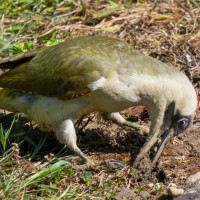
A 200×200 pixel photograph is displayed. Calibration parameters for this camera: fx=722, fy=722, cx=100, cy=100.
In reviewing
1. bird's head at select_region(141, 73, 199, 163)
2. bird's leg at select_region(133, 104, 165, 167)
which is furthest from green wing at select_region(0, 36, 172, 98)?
bird's leg at select_region(133, 104, 165, 167)

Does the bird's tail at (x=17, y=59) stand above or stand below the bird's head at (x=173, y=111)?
above

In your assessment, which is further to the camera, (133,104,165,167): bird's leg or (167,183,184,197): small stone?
(133,104,165,167): bird's leg

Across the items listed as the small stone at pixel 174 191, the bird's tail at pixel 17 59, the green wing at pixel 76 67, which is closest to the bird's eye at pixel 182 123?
the green wing at pixel 76 67

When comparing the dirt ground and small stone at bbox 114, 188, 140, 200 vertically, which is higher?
small stone at bbox 114, 188, 140, 200

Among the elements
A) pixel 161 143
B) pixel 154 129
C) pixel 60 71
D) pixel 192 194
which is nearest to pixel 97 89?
pixel 60 71

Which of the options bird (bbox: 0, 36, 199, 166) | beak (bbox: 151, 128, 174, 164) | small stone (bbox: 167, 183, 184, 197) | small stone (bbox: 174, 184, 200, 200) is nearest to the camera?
small stone (bbox: 174, 184, 200, 200)

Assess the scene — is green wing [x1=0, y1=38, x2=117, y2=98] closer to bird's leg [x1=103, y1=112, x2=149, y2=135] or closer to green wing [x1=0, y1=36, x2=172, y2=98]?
green wing [x1=0, y1=36, x2=172, y2=98]

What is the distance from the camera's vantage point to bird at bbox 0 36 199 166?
690 centimetres

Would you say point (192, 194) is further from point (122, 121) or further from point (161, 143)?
point (122, 121)

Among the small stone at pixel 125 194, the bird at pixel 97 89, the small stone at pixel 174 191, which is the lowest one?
the small stone at pixel 125 194

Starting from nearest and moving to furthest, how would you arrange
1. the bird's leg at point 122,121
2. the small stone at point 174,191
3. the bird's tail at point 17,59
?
1. the small stone at point 174,191
2. the bird's tail at point 17,59
3. the bird's leg at point 122,121

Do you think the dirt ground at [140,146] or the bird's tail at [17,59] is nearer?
the dirt ground at [140,146]

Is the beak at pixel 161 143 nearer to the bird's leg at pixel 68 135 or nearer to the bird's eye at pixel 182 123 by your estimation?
the bird's eye at pixel 182 123

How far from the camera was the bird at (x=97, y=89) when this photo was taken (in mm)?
6902
